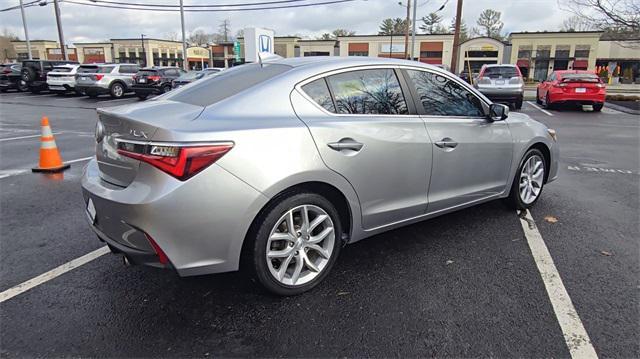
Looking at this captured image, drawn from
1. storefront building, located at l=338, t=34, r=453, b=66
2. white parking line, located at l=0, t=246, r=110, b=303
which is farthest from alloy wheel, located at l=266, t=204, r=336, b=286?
storefront building, located at l=338, t=34, r=453, b=66

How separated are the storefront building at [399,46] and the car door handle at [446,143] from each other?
62621mm

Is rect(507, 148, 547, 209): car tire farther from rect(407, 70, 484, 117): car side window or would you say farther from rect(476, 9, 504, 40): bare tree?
rect(476, 9, 504, 40): bare tree

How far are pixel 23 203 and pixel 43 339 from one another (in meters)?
3.15

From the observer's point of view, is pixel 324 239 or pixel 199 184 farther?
pixel 324 239

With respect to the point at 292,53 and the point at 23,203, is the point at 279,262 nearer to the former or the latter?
the point at 23,203

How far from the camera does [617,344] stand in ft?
8.18

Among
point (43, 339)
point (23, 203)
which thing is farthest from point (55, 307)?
point (23, 203)

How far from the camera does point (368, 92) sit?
132 inches

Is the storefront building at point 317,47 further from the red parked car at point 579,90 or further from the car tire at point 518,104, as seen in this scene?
the red parked car at point 579,90

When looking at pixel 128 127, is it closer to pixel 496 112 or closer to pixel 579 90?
pixel 496 112

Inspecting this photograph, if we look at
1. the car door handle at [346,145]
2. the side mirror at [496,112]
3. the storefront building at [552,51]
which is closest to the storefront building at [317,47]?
the storefront building at [552,51]

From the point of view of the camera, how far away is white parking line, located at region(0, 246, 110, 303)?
302cm

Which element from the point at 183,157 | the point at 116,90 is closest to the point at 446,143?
the point at 183,157

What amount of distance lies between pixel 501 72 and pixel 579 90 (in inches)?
110
